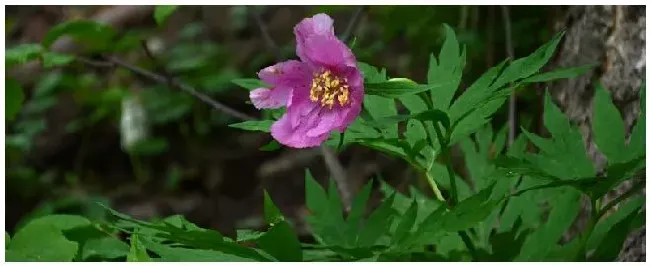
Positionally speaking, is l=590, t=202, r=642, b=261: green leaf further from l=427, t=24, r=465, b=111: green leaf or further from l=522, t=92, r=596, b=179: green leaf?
l=427, t=24, r=465, b=111: green leaf

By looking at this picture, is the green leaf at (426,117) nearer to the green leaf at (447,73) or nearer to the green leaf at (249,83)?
the green leaf at (447,73)

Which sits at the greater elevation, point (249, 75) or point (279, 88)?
point (279, 88)

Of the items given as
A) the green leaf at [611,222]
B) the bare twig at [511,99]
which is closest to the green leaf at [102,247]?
the green leaf at [611,222]

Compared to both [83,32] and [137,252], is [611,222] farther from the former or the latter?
[83,32]

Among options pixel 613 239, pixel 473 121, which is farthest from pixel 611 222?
pixel 473 121

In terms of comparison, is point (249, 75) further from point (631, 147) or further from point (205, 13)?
point (631, 147)

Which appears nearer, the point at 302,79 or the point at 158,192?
the point at 302,79
